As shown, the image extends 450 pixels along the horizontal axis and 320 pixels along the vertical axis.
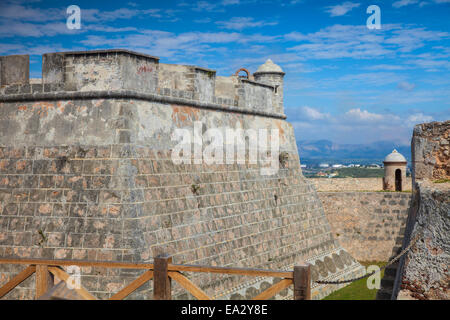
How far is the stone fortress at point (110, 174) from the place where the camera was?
34.9 feet

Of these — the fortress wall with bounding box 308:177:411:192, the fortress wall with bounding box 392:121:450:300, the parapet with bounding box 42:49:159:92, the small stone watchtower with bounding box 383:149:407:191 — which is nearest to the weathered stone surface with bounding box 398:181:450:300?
the fortress wall with bounding box 392:121:450:300

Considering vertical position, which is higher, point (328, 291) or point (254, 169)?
point (254, 169)

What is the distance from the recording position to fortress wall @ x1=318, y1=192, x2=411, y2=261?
78.5ft

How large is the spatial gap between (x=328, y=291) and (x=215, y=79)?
781 centimetres

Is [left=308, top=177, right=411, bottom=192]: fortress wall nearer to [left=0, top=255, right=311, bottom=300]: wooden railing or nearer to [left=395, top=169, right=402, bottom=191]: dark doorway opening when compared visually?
[left=395, top=169, right=402, bottom=191]: dark doorway opening

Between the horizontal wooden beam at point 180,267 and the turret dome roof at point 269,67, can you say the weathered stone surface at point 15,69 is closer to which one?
the horizontal wooden beam at point 180,267

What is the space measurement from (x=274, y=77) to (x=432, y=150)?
1146 cm

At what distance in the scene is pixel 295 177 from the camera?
19.1 metres

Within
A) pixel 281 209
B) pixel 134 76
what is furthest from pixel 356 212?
pixel 134 76

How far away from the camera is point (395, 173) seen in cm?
2933
